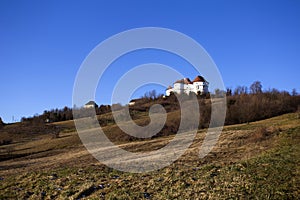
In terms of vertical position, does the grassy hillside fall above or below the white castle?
below

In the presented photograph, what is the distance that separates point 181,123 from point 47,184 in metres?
28.8

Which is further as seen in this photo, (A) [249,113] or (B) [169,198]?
(A) [249,113]

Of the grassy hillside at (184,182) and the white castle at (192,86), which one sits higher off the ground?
the white castle at (192,86)

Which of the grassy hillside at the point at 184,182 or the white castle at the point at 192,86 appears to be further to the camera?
the white castle at the point at 192,86

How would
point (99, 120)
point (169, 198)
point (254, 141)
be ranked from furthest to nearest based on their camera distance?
point (99, 120) → point (254, 141) → point (169, 198)

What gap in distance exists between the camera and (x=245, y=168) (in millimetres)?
13297

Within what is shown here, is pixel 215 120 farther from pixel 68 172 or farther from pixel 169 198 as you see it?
pixel 169 198

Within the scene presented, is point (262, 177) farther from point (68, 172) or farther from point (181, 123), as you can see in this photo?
point (181, 123)

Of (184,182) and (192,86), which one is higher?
(192,86)

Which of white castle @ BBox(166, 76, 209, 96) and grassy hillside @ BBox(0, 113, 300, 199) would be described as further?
white castle @ BBox(166, 76, 209, 96)

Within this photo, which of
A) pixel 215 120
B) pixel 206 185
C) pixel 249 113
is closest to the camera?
pixel 206 185

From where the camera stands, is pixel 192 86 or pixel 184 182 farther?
pixel 192 86

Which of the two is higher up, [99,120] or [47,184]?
[99,120]

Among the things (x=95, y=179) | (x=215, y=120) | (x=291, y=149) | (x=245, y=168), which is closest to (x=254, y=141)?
(x=291, y=149)
